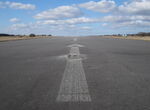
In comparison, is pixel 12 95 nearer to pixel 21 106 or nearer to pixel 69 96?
pixel 21 106

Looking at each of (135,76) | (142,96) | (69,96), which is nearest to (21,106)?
(69,96)

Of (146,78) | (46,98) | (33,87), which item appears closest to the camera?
(46,98)

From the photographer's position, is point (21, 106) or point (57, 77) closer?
point (21, 106)

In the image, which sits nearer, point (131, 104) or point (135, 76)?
point (131, 104)

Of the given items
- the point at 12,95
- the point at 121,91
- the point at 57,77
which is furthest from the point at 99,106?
the point at 57,77

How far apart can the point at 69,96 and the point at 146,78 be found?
2.75 meters

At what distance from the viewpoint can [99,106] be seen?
11.3 feet

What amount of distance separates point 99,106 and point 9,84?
273 centimetres

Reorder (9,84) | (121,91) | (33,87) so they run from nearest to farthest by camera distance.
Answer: (121,91)
(33,87)
(9,84)

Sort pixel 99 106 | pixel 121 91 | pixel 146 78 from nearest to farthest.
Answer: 1. pixel 99 106
2. pixel 121 91
3. pixel 146 78

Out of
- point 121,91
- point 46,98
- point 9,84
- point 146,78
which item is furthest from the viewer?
point 146,78

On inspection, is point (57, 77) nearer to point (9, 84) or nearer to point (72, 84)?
point (72, 84)

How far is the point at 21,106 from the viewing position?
3486mm

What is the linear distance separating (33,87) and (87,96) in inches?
58.6
